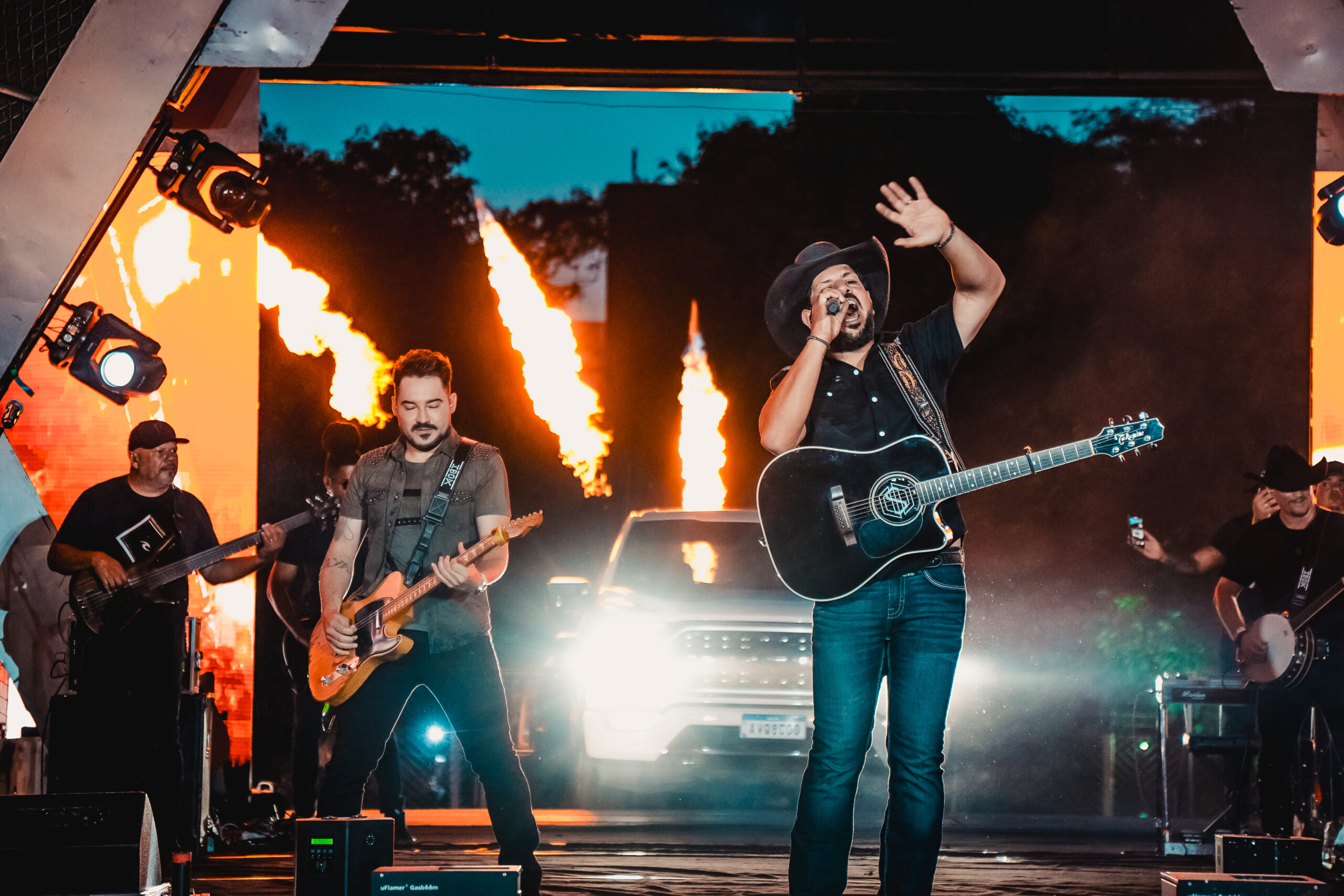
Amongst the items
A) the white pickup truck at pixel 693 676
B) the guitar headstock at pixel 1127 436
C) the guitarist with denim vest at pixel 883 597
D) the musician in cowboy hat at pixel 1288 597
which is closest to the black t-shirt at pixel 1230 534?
the musician in cowboy hat at pixel 1288 597

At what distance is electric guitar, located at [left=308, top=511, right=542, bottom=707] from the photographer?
428cm

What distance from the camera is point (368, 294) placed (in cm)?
722

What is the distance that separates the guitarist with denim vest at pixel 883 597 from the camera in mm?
3553

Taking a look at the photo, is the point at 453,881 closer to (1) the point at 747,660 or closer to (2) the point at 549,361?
(1) the point at 747,660

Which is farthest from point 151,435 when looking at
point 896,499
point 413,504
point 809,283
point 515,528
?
point 896,499

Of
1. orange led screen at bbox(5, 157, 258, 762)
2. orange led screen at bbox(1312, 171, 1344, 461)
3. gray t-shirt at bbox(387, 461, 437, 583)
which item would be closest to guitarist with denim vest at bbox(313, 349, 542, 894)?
gray t-shirt at bbox(387, 461, 437, 583)

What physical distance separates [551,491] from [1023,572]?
9.94ft

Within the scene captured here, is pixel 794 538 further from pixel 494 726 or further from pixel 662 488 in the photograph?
pixel 662 488

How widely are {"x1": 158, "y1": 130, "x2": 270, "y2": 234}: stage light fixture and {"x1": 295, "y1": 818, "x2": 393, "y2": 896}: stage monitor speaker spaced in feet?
11.7

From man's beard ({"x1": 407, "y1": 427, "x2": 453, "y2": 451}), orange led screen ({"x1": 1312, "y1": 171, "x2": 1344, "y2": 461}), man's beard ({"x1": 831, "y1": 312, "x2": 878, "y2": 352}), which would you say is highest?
orange led screen ({"x1": 1312, "y1": 171, "x2": 1344, "y2": 461})

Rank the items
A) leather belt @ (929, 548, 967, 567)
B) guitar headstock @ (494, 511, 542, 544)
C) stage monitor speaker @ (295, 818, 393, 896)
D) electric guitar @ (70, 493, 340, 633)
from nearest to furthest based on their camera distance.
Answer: leather belt @ (929, 548, 967, 567), stage monitor speaker @ (295, 818, 393, 896), guitar headstock @ (494, 511, 542, 544), electric guitar @ (70, 493, 340, 633)

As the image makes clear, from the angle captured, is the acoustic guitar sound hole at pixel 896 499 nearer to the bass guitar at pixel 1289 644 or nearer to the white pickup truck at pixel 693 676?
the white pickup truck at pixel 693 676

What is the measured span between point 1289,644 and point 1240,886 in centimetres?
242

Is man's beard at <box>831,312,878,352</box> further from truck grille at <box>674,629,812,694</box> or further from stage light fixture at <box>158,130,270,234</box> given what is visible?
stage light fixture at <box>158,130,270,234</box>
